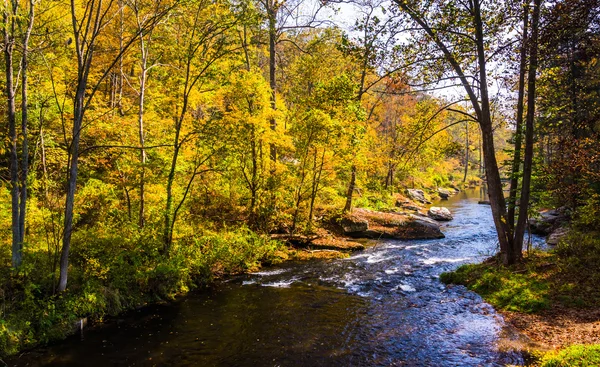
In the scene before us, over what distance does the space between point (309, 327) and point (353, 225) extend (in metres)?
10.9

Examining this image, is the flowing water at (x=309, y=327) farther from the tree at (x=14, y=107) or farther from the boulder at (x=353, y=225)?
the boulder at (x=353, y=225)

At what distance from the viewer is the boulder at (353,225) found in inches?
733

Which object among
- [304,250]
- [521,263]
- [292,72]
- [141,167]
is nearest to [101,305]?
[141,167]

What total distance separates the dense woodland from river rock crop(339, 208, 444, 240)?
329cm

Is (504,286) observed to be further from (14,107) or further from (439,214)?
(439,214)

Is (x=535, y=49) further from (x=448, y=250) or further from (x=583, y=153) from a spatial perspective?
(x=448, y=250)

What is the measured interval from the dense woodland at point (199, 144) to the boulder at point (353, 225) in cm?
260

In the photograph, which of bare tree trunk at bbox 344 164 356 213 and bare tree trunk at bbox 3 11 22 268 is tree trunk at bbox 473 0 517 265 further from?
bare tree trunk at bbox 3 11 22 268

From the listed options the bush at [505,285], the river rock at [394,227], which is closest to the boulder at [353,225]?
the river rock at [394,227]

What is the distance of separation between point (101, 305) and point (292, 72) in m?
22.7

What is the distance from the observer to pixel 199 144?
11.3 m

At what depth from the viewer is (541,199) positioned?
1214 cm

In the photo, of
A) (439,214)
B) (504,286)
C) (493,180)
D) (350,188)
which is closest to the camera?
(504,286)

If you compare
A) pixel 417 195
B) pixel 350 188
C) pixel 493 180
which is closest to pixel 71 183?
pixel 493 180
